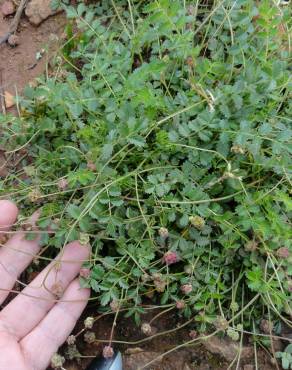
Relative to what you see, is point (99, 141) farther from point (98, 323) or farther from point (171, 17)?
point (98, 323)

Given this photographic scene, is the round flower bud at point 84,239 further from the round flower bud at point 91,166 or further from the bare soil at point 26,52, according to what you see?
the bare soil at point 26,52

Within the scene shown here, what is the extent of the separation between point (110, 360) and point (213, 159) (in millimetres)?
801

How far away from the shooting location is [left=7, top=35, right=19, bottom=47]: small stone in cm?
243

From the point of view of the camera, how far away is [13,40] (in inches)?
95.5

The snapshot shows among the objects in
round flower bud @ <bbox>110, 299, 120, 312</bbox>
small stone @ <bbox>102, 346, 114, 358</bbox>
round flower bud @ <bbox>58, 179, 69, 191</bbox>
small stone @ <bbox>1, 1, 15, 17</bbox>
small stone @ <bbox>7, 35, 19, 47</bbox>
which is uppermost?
small stone @ <bbox>1, 1, 15, 17</bbox>

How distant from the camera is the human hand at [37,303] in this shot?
1870mm

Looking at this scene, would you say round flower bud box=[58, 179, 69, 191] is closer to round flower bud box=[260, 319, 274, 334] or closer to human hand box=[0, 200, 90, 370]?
human hand box=[0, 200, 90, 370]

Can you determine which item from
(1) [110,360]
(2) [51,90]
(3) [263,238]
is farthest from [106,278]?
(2) [51,90]

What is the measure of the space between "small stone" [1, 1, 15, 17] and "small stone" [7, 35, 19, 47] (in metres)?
0.14

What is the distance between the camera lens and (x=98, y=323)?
2.02m

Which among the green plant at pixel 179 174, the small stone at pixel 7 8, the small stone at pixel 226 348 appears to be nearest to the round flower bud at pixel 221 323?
the green plant at pixel 179 174

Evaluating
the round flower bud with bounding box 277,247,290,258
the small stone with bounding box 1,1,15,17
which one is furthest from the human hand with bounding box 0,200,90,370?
the small stone with bounding box 1,1,15,17

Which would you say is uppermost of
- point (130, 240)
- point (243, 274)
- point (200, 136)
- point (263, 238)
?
point (200, 136)

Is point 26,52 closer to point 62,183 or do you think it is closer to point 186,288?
point 62,183
